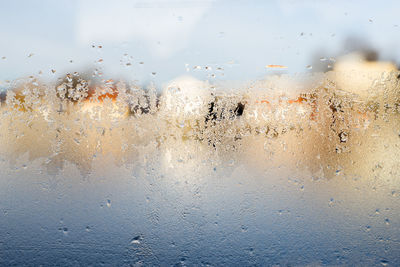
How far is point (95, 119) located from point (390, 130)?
2.97m

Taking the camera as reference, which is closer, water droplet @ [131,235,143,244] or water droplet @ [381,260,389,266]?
water droplet @ [381,260,389,266]

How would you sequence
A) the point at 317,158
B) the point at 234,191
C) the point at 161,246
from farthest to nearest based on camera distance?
the point at 317,158 → the point at 234,191 → the point at 161,246

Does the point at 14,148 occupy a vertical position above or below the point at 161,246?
above

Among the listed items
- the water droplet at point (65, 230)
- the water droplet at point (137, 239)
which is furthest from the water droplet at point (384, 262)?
the water droplet at point (65, 230)

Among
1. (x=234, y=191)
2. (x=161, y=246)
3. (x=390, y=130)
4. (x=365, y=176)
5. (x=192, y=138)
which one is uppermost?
(x=390, y=130)

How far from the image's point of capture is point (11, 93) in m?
3.01

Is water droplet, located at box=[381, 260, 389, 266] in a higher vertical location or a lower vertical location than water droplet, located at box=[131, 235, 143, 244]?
higher

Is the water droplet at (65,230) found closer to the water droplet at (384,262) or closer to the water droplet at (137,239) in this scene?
the water droplet at (137,239)

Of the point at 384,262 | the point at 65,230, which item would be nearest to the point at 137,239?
the point at 65,230

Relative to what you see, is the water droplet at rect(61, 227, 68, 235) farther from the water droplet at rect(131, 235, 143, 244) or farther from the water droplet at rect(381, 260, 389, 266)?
the water droplet at rect(381, 260, 389, 266)

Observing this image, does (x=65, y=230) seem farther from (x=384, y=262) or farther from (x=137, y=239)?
(x=384, y=262)

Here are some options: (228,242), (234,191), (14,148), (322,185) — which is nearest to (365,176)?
(322,185)

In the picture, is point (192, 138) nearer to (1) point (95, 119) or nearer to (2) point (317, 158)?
(1) point (95, 119)

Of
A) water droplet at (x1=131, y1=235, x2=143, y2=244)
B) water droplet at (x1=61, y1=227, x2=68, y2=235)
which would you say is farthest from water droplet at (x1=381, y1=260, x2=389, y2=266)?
water droplet at (x1=61, y1=227, x2=68, y2=235)
